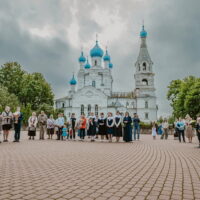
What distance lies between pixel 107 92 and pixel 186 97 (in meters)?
31.4

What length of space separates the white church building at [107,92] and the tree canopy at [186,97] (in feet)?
56.5

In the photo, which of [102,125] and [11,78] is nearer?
[102,125]

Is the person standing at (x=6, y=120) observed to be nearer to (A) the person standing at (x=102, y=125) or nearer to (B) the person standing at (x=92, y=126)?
(B) the person standing at (x=92, y=126)

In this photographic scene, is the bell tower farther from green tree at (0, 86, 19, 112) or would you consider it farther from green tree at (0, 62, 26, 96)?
green tree at (0, 86, 19, 112)

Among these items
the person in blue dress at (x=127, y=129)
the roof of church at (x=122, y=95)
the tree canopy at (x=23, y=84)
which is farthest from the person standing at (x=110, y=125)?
the roof of church at (x=122, y=95)

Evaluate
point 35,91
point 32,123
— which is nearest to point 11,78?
point 35,91

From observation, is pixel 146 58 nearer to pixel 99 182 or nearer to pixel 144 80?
pixel 144 80

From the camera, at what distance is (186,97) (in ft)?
123

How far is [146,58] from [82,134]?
52155 mm

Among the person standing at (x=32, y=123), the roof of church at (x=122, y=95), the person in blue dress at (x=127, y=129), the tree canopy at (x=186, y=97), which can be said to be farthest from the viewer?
the roof of church at (x=122, y=95)

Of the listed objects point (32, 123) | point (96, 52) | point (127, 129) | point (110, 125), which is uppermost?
point (96, 52)

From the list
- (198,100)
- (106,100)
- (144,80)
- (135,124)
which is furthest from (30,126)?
(144,80)

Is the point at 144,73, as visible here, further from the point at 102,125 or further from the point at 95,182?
the point at 95,182

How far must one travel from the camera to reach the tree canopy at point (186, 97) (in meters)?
36.7
